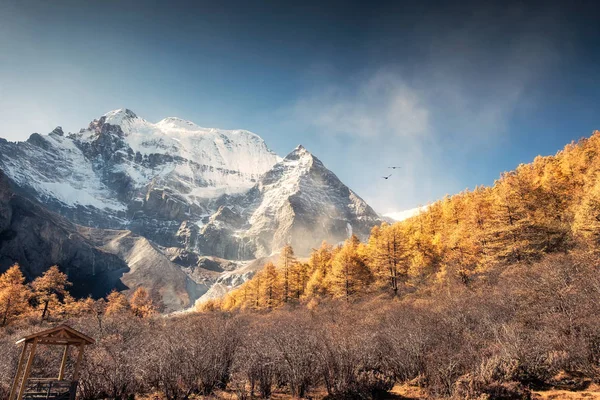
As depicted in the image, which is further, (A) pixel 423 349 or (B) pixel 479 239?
(B) pixel 479 239

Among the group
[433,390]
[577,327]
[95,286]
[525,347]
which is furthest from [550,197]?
[95,286]

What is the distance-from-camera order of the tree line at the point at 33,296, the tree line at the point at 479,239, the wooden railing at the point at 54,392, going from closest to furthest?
1. the wooden railing at the point at 54,392
2. the tree line at the point at 479,239
3. the tree line at the point at 33,296

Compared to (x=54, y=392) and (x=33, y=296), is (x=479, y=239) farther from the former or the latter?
(x=33, y=296)

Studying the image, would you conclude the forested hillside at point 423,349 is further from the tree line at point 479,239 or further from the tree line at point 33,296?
the tree line at point 33,296

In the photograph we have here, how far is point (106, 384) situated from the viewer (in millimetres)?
12867

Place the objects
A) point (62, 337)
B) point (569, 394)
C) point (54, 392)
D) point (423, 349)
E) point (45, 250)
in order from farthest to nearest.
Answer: point (45, 250) → point (423, 349) → point (62, 337) → point (54, 392) → point (569, 394)

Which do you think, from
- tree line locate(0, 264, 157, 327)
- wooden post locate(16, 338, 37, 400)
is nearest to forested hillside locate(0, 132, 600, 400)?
wooden post locate(16, 338, 37, 400)

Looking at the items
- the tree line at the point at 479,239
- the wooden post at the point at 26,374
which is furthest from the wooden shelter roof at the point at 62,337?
the tree line at the point at 479,239

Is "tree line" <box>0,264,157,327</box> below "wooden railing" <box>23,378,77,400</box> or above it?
above

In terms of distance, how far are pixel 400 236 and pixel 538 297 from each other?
23.5m

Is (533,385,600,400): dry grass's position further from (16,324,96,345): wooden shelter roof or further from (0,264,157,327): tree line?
(0,264,157,327): tree line

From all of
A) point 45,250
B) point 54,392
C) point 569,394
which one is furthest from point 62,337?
point 45,250

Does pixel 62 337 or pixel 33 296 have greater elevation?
pixel 33 296

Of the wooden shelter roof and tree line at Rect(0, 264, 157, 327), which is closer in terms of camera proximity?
the wooden shelter roof
